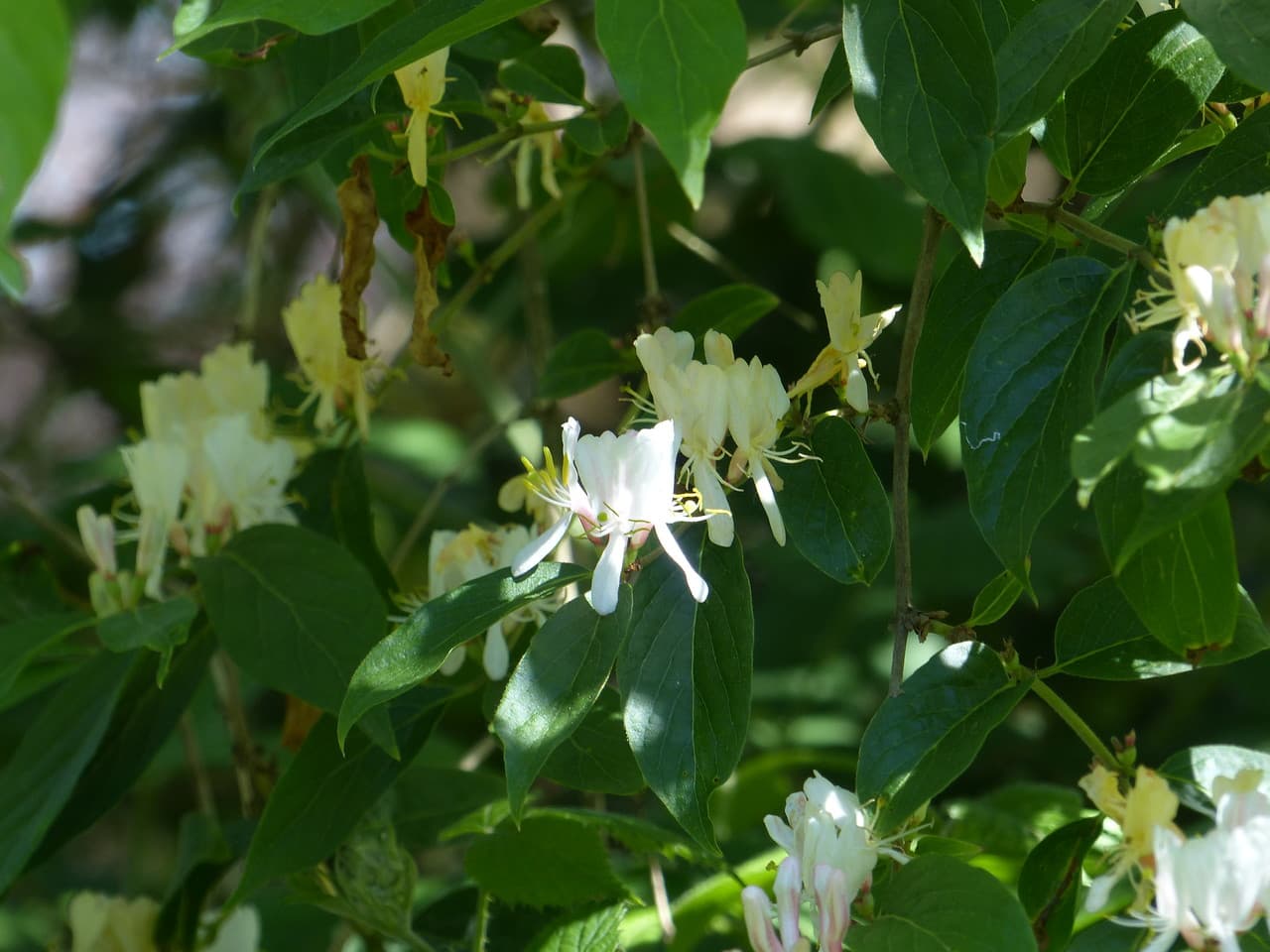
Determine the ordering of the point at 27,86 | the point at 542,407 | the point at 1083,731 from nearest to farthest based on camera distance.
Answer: the point at 27,86 < the point at 1083,731 < the point at 542,407

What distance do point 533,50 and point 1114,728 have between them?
1.11m

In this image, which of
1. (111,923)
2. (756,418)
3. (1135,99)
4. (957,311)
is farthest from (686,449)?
(111,923)

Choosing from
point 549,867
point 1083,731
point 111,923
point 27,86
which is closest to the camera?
point 27,86

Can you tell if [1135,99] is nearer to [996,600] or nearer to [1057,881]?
[996,600]

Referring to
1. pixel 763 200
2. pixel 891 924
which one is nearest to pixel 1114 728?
pixel 763 200

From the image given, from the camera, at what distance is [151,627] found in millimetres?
729

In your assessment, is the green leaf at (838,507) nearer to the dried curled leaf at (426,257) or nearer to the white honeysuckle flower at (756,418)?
the white honeysuckle flower at (756,418)

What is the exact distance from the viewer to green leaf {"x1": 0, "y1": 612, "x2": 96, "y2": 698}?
74cm

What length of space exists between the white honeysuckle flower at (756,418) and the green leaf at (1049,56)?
0.14 m

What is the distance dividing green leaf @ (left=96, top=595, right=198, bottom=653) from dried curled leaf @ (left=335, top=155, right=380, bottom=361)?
18cm

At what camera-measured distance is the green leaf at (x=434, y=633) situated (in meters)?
0.55

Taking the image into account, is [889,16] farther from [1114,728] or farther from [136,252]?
[136,252]

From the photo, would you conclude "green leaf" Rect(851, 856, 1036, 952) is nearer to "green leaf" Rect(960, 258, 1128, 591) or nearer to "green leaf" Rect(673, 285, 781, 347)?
"green leaf" Rect(960, 258, 1128, 591)

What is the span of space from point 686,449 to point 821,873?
0.18 metres
